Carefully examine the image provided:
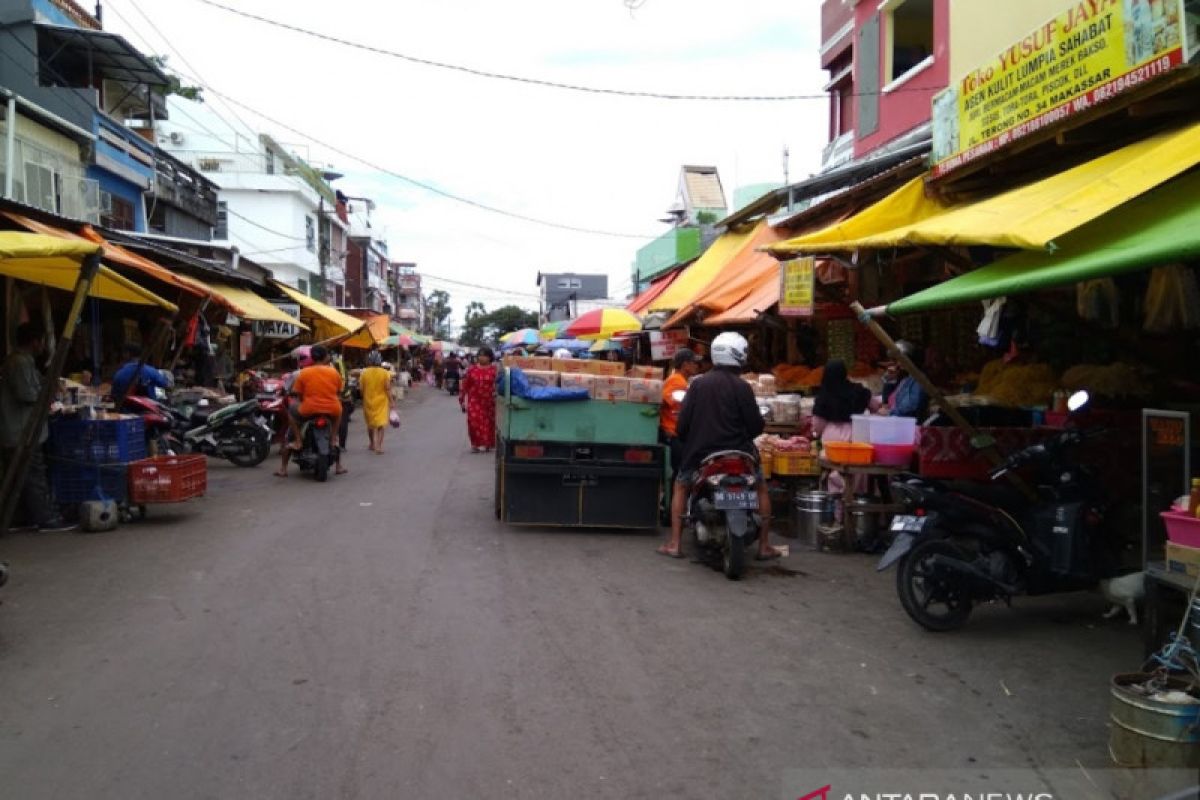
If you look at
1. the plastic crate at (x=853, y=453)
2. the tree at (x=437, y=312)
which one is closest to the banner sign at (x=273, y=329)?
the plastic crate at (x=853, y=453)

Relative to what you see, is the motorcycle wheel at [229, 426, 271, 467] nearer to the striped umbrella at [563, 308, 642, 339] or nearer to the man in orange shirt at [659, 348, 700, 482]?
the striped umbrella at [563, 308, 642, 339]

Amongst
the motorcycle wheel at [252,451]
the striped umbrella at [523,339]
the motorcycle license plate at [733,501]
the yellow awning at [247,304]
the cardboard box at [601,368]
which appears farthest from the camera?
the striped umbrella at [523,339]

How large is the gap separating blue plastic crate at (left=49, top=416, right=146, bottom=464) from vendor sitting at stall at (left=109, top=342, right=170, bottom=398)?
1636 millimetres

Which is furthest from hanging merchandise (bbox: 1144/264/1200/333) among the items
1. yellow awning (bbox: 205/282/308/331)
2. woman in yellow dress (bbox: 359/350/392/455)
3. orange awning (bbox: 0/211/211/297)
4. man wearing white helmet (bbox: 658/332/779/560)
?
yellow awning (bbox: 205/282/308/331)

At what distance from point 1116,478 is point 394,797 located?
5.42 m

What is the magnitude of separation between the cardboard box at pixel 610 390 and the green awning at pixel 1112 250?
3.55 metres

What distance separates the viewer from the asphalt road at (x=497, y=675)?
12.8 feet

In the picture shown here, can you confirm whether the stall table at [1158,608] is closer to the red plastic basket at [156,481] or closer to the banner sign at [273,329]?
the red plastic basket at [156,481]

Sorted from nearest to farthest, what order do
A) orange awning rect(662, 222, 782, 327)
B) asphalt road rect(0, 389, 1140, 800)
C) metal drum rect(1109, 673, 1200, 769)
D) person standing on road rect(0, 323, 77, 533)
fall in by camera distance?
metal drum rect(1109, 673, 1200, 769), asphalt road rect(0, 389, 1140, 800), person standing on road rect(0, 323, 77, 533), orange awning rect(662, 222, 782, 327)

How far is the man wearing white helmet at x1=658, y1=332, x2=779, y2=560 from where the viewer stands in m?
7.71

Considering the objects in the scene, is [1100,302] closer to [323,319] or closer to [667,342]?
[667,342]

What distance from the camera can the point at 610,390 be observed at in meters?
9.01

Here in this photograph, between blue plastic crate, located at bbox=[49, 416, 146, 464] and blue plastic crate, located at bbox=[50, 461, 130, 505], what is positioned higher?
blue plastic crate, located at bbox=[49, 416, 146, 464]

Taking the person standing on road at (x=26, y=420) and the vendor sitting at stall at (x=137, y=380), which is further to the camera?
the vendor sitting at stall at (x=137, y=380)
